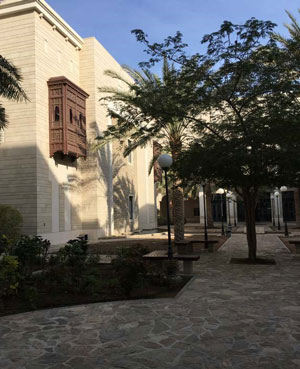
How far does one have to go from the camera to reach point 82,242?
9250 millimetres

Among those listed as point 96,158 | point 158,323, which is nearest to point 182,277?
point 158,323

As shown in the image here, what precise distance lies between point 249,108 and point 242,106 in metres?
0.87

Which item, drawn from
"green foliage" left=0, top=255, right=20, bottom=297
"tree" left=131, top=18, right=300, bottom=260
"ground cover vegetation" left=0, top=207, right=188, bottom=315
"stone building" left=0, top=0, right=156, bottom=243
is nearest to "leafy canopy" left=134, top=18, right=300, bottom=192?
"tree" left=131, top=18, right=300, bottom=260

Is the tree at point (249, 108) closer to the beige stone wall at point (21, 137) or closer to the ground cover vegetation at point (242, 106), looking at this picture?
the ground cover vegetation at point (242, 106)

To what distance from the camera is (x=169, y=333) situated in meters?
4.65

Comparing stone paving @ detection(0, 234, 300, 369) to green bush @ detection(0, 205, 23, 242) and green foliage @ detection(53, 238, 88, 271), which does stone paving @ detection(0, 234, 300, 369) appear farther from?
green bush @ detection(0, 205, 23, 242)

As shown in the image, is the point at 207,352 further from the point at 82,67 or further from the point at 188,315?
the point at 82,67

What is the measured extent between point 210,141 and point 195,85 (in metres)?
1.94

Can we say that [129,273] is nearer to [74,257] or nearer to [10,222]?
[74,257]

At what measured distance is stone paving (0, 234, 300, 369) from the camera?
149 inches

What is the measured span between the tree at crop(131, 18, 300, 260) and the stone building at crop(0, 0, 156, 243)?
9174 millimetres

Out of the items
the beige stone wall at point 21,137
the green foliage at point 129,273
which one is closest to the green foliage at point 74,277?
the green foliage at point 129,273

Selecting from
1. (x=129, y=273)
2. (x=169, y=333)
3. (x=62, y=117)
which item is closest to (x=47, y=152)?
(x=62, y=117)

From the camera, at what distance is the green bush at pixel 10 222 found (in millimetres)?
15633
